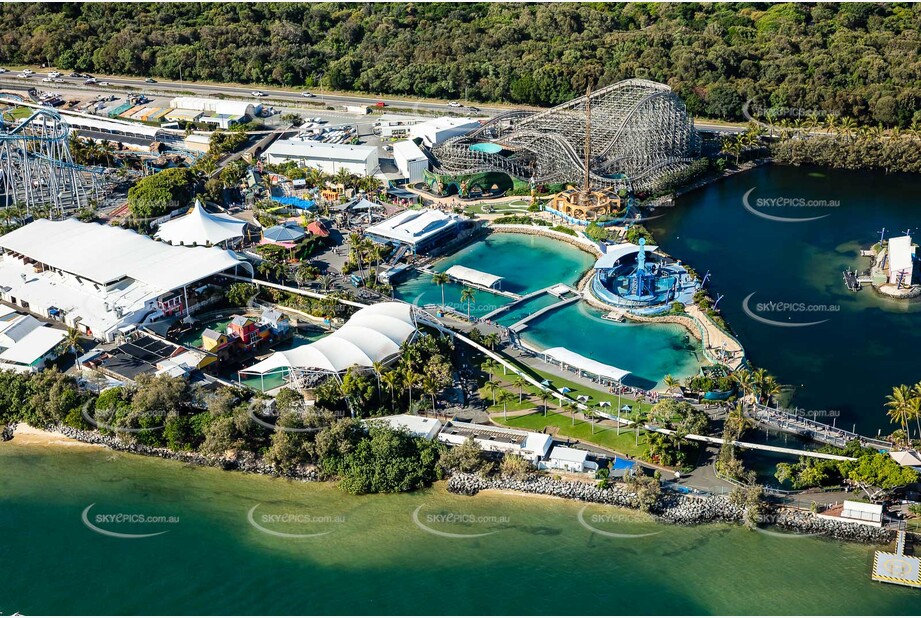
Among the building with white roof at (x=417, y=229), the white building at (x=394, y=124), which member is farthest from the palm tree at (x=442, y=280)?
the white building at (x=394, y=124)

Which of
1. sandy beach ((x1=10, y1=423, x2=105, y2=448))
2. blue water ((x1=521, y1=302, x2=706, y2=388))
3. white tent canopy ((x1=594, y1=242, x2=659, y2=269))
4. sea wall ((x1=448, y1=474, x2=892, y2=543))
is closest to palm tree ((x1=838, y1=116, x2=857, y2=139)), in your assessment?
white tent canopy ((x1=594, y1=242, x2=659, y2=269))

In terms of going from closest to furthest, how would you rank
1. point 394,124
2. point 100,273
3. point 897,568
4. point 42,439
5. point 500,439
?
point 897,568, point 500,439, point 42,439, point 100,273, point 394,124

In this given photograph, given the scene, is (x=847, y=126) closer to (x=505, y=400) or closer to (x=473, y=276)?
(x=473, y=276)

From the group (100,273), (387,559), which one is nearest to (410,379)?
(387,559)

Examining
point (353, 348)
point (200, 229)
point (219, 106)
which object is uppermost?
point (219, 106)

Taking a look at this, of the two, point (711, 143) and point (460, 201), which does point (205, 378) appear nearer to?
point (460, 201)

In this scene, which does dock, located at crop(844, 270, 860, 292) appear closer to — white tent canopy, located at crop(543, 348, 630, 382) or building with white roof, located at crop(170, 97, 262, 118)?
white tent canopy, located at crop(543, 348, 630, 382)

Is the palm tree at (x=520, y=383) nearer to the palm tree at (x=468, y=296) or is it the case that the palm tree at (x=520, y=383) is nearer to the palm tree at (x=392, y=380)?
the palm tree at (x=392, y=380)

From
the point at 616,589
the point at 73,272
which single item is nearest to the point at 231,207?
the point at 73,272
